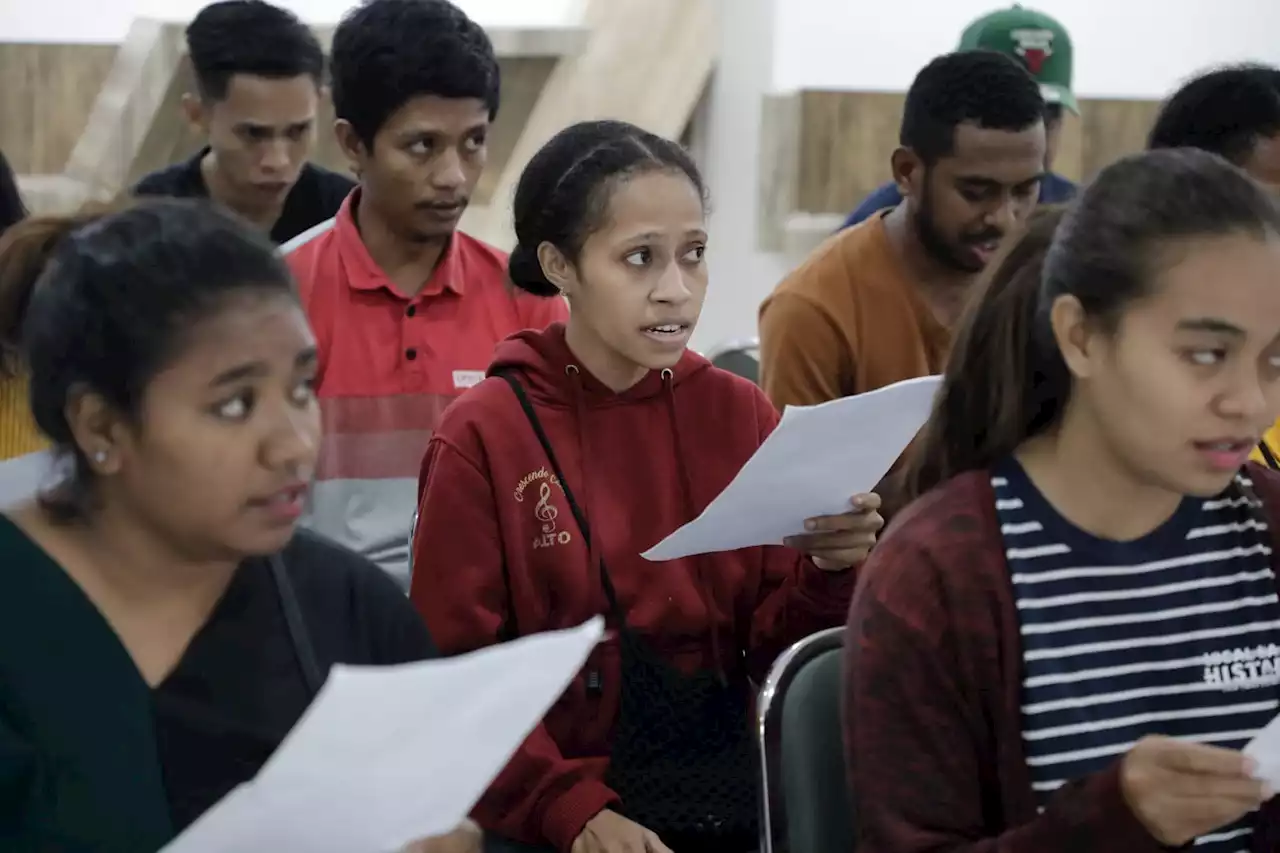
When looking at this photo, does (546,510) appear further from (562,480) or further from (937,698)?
(937,698)

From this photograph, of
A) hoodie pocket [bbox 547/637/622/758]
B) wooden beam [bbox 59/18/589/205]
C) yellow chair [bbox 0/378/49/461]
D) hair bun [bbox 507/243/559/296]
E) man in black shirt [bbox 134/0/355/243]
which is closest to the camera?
hoodie pocket [bbox 547/637/622/758]

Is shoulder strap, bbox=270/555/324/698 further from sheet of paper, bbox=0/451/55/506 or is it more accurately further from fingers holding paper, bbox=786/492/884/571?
fingers holding paper, bbox=786/492/884/571

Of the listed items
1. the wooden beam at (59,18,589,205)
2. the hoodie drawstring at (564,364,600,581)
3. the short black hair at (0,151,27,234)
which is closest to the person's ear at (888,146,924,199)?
the hoodie drawstring at (564,364,600,581)

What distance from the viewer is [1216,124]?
2330mm

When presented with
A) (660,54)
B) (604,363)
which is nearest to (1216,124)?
(604,363)

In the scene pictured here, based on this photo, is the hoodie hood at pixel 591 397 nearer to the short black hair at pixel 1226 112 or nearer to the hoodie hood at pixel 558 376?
the hoodie hood at pixel 558 376

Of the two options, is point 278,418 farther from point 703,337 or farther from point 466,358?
point 703,337

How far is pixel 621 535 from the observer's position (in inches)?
67.9

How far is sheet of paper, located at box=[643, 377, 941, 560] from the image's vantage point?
1456mm

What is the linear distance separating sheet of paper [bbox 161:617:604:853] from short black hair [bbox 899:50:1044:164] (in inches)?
61.9

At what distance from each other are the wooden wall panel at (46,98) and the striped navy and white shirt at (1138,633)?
317cm

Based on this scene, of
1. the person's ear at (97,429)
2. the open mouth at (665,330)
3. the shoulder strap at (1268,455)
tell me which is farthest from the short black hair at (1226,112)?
the person's ear at (97,429)

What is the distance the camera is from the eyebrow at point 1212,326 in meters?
1.22

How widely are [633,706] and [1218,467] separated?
69 centimetres
